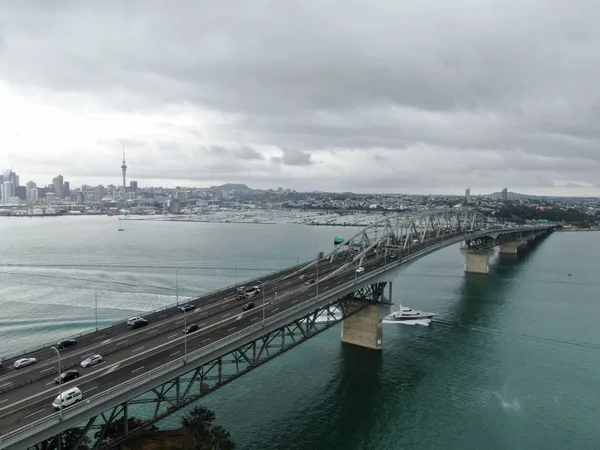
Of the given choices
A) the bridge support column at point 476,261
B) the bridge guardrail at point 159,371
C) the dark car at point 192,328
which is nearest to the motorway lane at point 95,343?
the dark car at point 192,328

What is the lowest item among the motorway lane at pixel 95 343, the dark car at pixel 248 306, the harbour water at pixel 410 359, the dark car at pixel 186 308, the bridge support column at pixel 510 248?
the harbour water at pixel 410 359

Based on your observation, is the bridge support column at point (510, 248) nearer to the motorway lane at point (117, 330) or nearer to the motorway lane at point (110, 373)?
the motorway lane at point (117, 330)

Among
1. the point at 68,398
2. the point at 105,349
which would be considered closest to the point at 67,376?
the point at 68,398

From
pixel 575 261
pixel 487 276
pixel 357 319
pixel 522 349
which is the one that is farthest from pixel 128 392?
pixel 575 261

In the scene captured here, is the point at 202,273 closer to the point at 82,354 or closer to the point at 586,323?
the point at 82,354

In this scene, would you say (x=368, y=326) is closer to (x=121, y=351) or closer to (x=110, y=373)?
(x=121, y=351)
